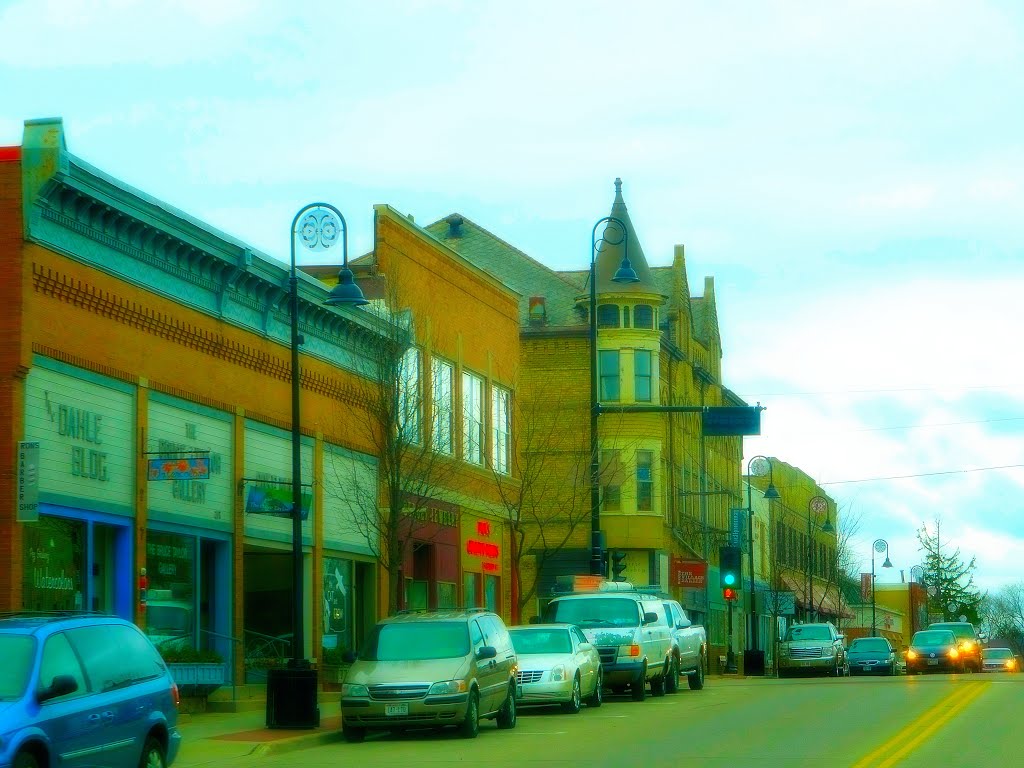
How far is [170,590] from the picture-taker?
26562 mm

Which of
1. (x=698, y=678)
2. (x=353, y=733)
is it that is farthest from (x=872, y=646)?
(x=353, y=733)

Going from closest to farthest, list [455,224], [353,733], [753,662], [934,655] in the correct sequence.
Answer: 1. [353,733]
2. [753,662]
3. [934,655]
4. [455,224]

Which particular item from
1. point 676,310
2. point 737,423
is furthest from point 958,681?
point 676,310

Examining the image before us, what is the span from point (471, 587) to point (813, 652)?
21.8 meters

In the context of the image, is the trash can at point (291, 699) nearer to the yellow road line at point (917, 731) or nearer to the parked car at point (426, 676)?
the parked car at point (426, 676)

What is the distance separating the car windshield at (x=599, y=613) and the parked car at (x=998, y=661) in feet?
137

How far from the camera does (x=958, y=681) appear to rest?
38.4 meters

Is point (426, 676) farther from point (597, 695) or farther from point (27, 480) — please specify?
point (597, 695)

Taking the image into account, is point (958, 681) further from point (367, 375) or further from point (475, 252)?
point (475, 252)

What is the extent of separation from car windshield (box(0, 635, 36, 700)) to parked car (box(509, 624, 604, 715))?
43.8 ft

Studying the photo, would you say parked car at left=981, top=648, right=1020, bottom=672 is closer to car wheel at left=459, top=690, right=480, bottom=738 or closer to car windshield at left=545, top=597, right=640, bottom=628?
car windshield at left=545, top=597, right=640, bottom=628

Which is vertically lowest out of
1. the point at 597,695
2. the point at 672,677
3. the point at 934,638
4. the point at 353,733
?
the point at 934,638

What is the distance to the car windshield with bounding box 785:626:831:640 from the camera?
196 feet

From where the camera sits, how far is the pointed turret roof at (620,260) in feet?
190
